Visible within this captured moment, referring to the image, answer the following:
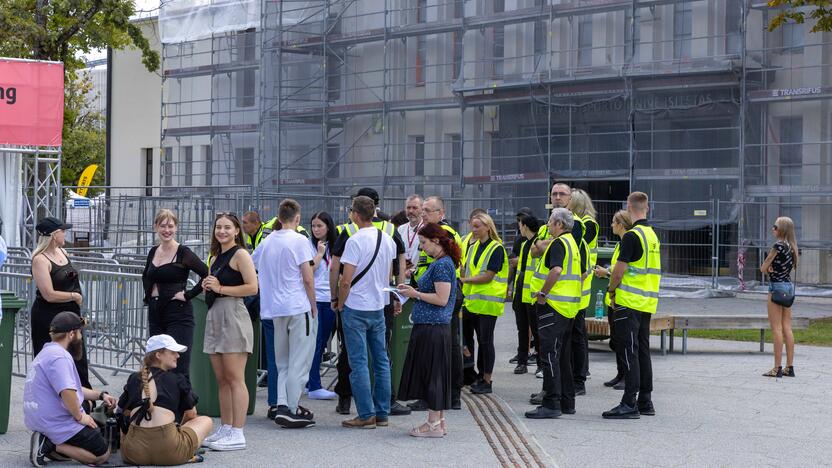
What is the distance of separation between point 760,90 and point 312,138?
1261 centimetres

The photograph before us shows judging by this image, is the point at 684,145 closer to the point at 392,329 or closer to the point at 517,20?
the point at 517,20

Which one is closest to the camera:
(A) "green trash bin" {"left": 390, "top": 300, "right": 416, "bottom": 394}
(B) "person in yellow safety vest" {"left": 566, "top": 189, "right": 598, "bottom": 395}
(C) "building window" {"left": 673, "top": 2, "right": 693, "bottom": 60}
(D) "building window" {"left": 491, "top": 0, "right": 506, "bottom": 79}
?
(A) "green trash bin" {"left": 390, "top": 300, "right": 416, "bottom": 394}


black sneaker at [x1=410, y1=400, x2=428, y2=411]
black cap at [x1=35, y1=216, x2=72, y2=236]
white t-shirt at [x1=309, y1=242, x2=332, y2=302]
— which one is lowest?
black sneaker at [x1=410, y1=400, x2=428, y2=411]

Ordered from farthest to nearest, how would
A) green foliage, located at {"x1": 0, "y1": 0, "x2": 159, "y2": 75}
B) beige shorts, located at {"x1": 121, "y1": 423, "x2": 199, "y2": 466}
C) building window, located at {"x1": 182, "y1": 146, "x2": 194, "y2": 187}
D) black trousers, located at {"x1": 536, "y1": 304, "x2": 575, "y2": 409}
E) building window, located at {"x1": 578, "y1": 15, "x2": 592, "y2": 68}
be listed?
building window, located at {"x1": 182, "y1": 146, "x2": 194, "y2": 187} < green foliage, located at {"x1": 0, "y1": 0, "x2": 159, "y2": 75} < building window, located at {"x1": 578, "y1": 15, "x2": 592, "y2": 68} < black trousers, located at {"x1": 536, "y1": 304, "x2": 575, "y2": 409} < beige shorts, located at {"x1": 121, "y1": 423, "x2": 199, "y2": 466}

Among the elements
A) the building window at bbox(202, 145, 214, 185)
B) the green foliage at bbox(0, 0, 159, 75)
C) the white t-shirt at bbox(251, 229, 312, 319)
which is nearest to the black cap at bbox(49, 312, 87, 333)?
the white t-shirt at bbox(251, 229, 312, 319)

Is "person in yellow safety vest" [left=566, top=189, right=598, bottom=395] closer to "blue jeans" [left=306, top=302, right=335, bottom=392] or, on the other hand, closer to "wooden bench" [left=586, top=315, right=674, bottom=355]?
"wooden bench" [left=586, top=315, right=674, bottom=355]

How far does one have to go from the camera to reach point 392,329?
1073 cm

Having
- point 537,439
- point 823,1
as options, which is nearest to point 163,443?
point 537,439

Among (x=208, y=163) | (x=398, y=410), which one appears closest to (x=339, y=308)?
(x=398, y=410)

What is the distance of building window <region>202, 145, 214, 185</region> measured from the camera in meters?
36.8

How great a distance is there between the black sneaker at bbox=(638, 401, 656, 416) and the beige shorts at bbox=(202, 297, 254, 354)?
141 inches

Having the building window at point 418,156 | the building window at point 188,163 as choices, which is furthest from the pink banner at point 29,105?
the building window at point 188,163

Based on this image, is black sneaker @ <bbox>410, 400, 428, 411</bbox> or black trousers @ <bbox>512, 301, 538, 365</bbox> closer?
black sneaker @ <bbox>410, 400, 428, 411</bbox>

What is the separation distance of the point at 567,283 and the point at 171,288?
10.9ft
